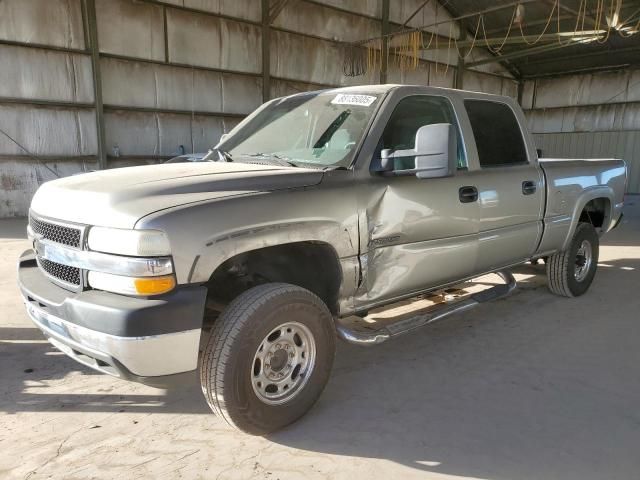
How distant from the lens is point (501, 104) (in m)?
4.25

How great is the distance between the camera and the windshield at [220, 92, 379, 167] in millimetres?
3129

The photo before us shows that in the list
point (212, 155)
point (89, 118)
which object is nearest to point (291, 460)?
point (212, 155)

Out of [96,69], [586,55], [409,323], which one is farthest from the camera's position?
[586,55]

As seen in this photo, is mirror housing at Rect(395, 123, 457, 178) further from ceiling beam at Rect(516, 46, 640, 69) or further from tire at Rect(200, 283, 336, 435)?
ceiling beam at Rect(516, 46, 640, 69)

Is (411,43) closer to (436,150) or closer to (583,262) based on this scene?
(583,262)

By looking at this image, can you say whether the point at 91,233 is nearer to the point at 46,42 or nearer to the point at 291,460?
the point at 291,460

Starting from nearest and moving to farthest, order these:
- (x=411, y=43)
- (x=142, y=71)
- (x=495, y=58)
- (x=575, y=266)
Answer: (x=575, y=266) → (x=142, y=71) → (x=411, y=43) → (x=495, y=58)

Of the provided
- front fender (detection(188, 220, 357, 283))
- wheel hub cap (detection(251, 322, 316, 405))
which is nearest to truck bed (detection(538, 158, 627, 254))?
front fender (detection(188, 220, 357, 283))

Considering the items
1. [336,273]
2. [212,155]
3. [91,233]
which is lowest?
[336,273]

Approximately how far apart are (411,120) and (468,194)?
69cm

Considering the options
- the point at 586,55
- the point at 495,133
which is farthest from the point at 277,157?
the point at 586,55

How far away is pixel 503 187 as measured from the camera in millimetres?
3895

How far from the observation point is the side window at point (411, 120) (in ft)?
10.7

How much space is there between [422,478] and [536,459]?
2.08ft
